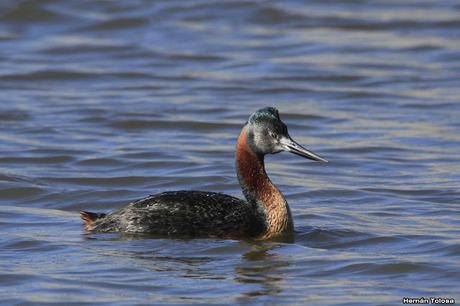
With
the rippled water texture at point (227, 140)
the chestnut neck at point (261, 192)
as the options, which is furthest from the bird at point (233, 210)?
the rippled water texture at point (227, 140)

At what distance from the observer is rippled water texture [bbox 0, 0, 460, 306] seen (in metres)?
9.49

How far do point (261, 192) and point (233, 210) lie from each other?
1.31ft

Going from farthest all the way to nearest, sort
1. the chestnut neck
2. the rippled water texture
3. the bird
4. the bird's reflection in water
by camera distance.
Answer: the chestnut neck → the bird → the rippled water texture → the bird's reflection in water

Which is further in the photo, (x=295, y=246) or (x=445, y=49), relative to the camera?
(x=445, y=49)

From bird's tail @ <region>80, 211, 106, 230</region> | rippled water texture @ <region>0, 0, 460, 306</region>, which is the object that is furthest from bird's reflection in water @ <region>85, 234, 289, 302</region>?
bird's tail @ <region>80, 211, 106, 230</region>

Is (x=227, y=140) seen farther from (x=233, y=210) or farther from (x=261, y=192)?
(x=233, y=210)

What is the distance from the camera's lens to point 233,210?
10.5 m

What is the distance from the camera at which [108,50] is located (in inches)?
819

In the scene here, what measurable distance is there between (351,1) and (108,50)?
515cm

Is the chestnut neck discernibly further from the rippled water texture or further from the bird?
the rippled water texture

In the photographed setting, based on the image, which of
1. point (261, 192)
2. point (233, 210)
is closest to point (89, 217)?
point (233, 210)

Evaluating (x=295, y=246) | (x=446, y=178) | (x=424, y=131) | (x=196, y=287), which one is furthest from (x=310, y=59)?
(x=196, y=287)

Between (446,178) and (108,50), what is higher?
(108,50)

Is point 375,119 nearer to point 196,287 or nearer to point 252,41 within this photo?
point 252,41
